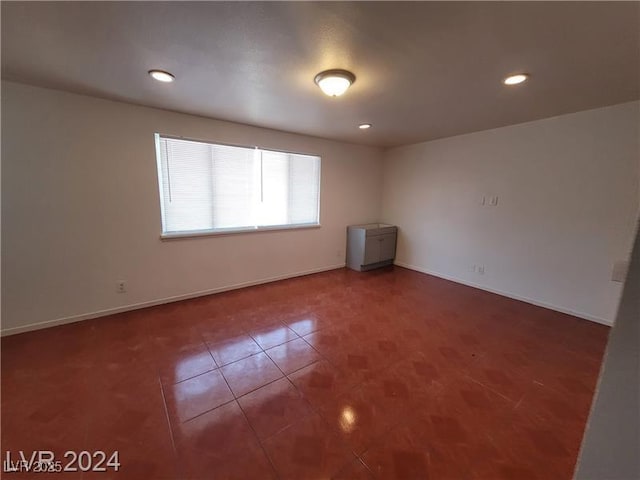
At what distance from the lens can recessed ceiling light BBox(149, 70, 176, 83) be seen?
6.48ft

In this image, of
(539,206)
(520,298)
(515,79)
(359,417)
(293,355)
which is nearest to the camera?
(359,417)

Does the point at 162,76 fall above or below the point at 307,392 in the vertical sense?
above

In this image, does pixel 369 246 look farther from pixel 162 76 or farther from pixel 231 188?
pixel 162 76

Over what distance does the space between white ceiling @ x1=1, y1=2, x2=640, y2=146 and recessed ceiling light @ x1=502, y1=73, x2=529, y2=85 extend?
0.23 feet

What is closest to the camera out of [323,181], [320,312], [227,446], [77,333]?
[227,446]

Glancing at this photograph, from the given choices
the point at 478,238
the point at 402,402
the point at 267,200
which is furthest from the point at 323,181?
the point at 402,402

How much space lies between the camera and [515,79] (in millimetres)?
2021

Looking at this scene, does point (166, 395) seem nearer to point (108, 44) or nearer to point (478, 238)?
point (108, 44)

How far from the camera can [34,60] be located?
1836 millimetres

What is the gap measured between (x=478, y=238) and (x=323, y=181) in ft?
8.47

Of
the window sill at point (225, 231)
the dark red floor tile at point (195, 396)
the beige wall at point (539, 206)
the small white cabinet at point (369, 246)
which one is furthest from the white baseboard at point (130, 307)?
the beige wall at point (539, 206)

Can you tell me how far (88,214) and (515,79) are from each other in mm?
4143

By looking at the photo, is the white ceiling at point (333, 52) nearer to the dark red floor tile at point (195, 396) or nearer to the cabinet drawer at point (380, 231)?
the cabinet drawer at point (380, 231)

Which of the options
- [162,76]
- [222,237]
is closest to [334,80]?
[162,76]
